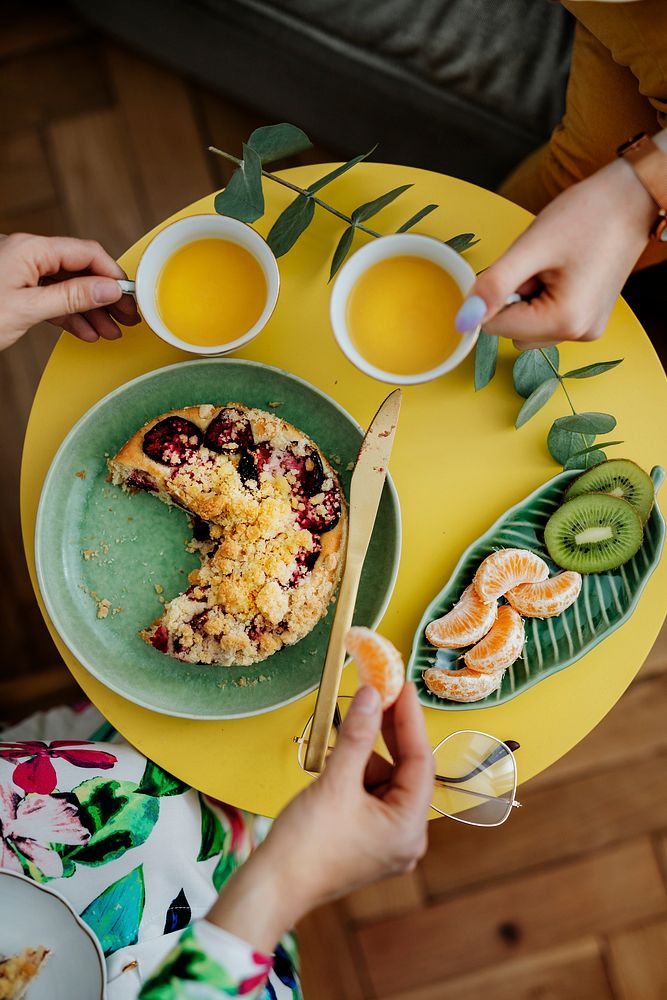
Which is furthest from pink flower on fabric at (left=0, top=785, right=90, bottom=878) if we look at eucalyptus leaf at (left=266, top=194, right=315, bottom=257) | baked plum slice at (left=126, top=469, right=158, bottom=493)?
eucalyptus leaf at (left=266, top=194, right=315, bottom=257)

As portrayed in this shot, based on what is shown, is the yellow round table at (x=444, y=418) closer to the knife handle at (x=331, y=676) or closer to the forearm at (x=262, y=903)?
the knife handle at (x=331, y=676)

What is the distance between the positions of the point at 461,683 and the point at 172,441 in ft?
1.98

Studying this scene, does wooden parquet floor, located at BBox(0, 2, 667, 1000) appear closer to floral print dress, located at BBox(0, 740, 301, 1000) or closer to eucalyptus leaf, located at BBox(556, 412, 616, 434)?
floral print dress, located at BBox(0, 740, 301, 1000)

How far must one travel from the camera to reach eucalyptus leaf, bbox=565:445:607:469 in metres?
1.30

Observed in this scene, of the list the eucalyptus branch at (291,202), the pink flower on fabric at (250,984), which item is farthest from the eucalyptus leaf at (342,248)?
the pink flower on fabric at (250,984)

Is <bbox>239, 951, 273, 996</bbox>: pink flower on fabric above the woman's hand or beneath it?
beneath

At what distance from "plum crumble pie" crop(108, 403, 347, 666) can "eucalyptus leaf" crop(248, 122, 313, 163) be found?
40cm

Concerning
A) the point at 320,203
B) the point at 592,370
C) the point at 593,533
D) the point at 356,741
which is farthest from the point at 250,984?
the point at 320,203

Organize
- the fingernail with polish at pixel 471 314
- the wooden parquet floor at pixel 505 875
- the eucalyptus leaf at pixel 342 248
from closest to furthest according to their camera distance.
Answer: the fingernail with polish at pixel 471 314 < the eucalyptus leaf at pixel 342 248 < the wooden parquet floor at pixel 505 875

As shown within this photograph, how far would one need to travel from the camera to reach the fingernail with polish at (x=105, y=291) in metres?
1.20

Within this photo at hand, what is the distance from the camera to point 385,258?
117 centimetres

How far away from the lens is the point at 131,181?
209cm

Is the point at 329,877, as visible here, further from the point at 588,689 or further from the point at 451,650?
the point at 588,689

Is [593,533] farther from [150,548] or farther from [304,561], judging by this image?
[150,548]
